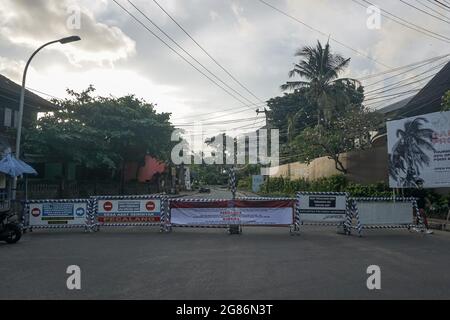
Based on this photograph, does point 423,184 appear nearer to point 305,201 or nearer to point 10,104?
point 305,201

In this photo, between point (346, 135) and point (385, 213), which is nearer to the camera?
point (385, 213)

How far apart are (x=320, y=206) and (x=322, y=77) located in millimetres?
22200

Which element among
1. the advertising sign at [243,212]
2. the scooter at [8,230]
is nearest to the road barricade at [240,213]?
the advertising sign at [243,212]

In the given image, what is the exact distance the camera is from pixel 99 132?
2880 centimetres

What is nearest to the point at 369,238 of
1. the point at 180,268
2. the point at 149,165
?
the point at 180,268

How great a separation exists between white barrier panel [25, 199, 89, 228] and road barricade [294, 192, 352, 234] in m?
7.62

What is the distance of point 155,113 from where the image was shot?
117 feet

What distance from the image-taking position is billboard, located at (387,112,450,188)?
1645cm

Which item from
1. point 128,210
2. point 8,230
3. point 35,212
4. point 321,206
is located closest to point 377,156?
point 321,206

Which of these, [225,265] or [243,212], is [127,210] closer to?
[243,212]

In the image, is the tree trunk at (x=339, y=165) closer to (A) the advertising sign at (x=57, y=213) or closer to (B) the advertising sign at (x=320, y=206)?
(B) the advertising sign at (x=320, y=206)

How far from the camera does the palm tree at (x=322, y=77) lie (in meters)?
34.0

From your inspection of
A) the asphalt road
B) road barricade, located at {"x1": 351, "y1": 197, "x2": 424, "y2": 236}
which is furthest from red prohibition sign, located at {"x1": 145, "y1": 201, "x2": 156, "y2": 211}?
road barricade, located at {"x1": 351, "y1": 197, "x2": 424, "y2": 236}

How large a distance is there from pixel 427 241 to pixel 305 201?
4041mm
